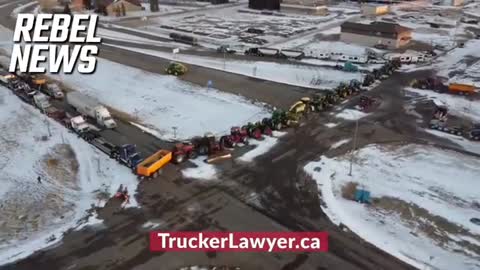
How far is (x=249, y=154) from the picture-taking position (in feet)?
90.5

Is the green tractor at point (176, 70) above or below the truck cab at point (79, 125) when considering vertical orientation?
above

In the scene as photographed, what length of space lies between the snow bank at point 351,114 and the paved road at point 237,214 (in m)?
2.06

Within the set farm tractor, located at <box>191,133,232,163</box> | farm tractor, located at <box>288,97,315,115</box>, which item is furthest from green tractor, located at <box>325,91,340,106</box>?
farm tractor, located at <box>191,133,232,163</box>

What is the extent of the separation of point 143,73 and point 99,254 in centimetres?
2901

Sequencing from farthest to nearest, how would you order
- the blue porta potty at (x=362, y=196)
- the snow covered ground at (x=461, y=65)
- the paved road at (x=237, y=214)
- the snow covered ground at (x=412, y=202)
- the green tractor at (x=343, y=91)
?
the snow covered ground at (x=461, y=65), the green tractor at (x=343, y=91), the blue porta potty at (x=362, y=196), the snow covered ground at (x=412, y=202), the paved road at (x=237, y=214)

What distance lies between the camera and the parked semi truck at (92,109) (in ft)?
102

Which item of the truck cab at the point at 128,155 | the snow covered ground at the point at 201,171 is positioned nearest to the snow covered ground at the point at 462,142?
the snow covered ground at the point at 201,171

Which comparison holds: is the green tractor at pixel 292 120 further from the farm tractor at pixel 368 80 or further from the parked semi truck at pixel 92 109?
the parked semi truck at pixel 92 109

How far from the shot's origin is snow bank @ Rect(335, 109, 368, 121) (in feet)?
110

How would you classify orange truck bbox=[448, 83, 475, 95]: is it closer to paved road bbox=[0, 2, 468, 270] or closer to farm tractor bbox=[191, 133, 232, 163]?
paved road bbox=[0, 2, 468, 270]

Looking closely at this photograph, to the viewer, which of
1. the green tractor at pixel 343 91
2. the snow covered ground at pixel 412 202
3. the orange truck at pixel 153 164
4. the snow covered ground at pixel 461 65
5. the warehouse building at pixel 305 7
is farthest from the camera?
the warehouse building at pixel 305 7

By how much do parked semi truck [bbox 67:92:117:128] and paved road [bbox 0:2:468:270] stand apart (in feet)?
5.19

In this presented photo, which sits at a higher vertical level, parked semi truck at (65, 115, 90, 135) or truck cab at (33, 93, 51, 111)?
truck cab at (33, 93, 51, 111)

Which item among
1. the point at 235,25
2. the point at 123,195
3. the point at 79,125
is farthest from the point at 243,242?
the point at 235,25
